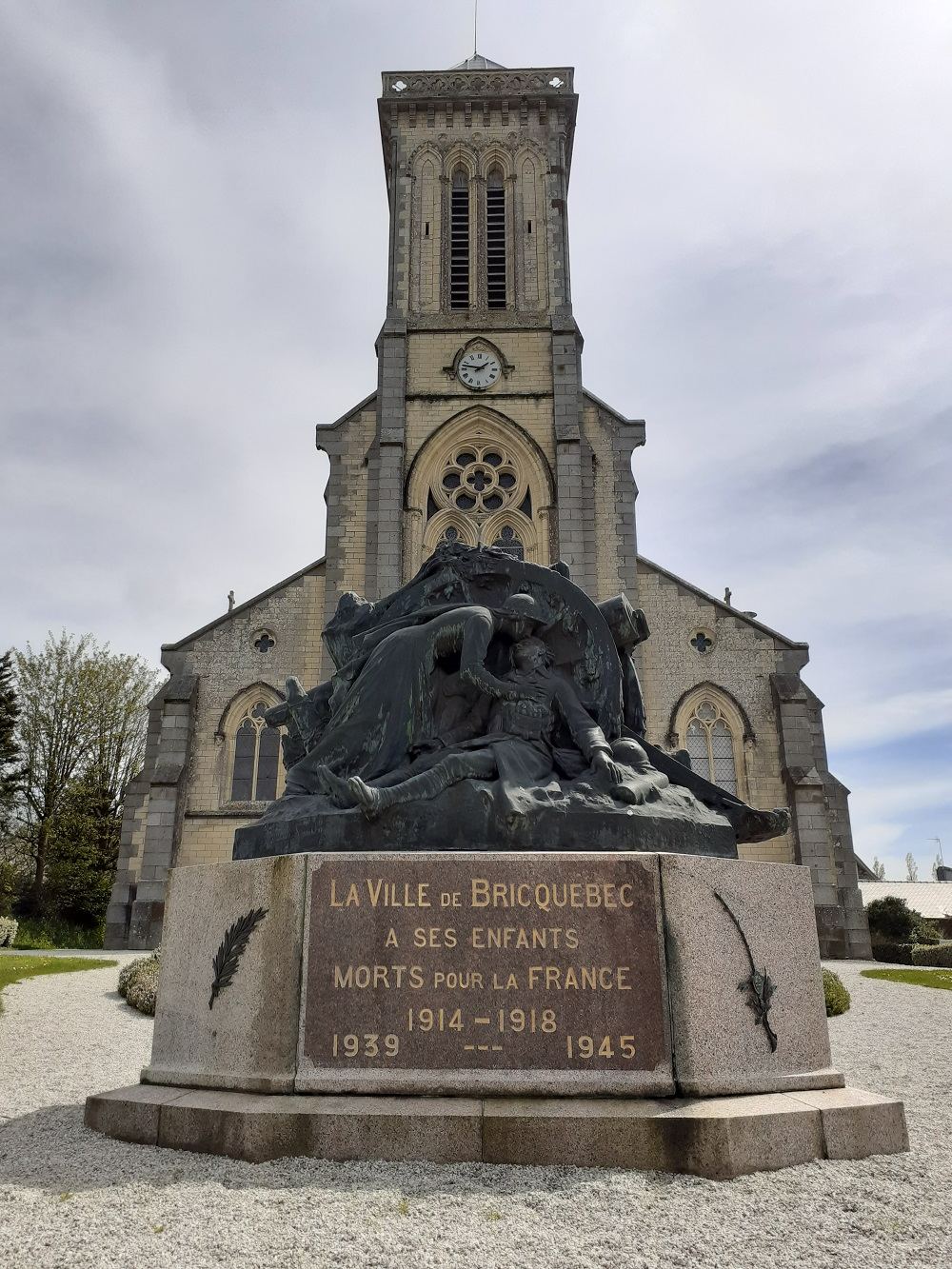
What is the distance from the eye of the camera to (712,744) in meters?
24.0

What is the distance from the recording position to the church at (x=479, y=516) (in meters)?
23.2

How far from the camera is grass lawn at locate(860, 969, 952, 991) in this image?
617 inches

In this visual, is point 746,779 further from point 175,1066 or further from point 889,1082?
point 175,1066

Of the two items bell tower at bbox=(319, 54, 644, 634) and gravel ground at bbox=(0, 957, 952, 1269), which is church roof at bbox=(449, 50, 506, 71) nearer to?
bell tower at bbox=(319, 54, 644, 634)

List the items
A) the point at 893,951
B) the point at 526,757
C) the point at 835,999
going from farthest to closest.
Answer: the point at 893,951 → the point at 835,999 → the point at 526,757

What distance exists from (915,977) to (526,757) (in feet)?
47.5

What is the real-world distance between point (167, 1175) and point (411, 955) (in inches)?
56.9

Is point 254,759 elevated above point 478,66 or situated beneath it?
situated beneath

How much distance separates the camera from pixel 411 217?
29.9 m

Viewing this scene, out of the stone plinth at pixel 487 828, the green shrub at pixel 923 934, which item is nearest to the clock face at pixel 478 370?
the green shrub at pixel 923 934

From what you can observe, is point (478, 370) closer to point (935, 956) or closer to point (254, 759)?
point (254, 759)

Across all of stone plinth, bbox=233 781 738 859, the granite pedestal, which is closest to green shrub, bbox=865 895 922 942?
Answer: stone plinth, bbox=233 781 738 859

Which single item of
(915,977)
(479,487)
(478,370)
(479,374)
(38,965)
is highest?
(478,370)

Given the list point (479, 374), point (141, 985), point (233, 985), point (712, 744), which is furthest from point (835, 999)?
point (479, 374)
